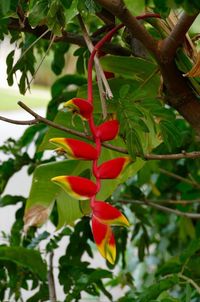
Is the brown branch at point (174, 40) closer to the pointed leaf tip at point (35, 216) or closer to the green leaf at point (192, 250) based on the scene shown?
the pointed leaf tip at point (35, 216)

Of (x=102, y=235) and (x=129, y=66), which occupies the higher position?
(x=129, y=66)

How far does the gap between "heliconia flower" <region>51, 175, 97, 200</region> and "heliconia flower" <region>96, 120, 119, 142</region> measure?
0.05 meters

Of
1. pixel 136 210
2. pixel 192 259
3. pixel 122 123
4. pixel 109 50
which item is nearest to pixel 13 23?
pixel 109 50

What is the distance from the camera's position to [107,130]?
1.82ft

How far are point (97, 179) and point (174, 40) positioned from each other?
0.54 ft

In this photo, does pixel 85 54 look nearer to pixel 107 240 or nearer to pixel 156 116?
pixel 156 116

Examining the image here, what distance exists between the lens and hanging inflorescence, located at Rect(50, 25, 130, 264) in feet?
1.64

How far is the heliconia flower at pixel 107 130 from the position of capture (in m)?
0.55

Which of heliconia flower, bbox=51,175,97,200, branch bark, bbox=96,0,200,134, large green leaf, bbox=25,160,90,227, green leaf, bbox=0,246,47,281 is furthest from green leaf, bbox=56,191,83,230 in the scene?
heliconia flower, bbox=51,175,97,200

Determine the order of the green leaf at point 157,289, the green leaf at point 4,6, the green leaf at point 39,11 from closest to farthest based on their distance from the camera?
1. the green leaf at point 4,6
2. the green leaf at point 39,11
3. the green leaf at point 157,289

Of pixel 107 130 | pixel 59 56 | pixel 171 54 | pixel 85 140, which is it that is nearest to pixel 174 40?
pixel 171 54

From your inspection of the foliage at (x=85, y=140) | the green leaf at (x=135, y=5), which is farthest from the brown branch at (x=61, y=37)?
the green leaf at (x=135, y=5)

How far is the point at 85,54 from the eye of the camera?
94cm

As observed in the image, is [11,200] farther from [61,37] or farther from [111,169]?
[111,169]
